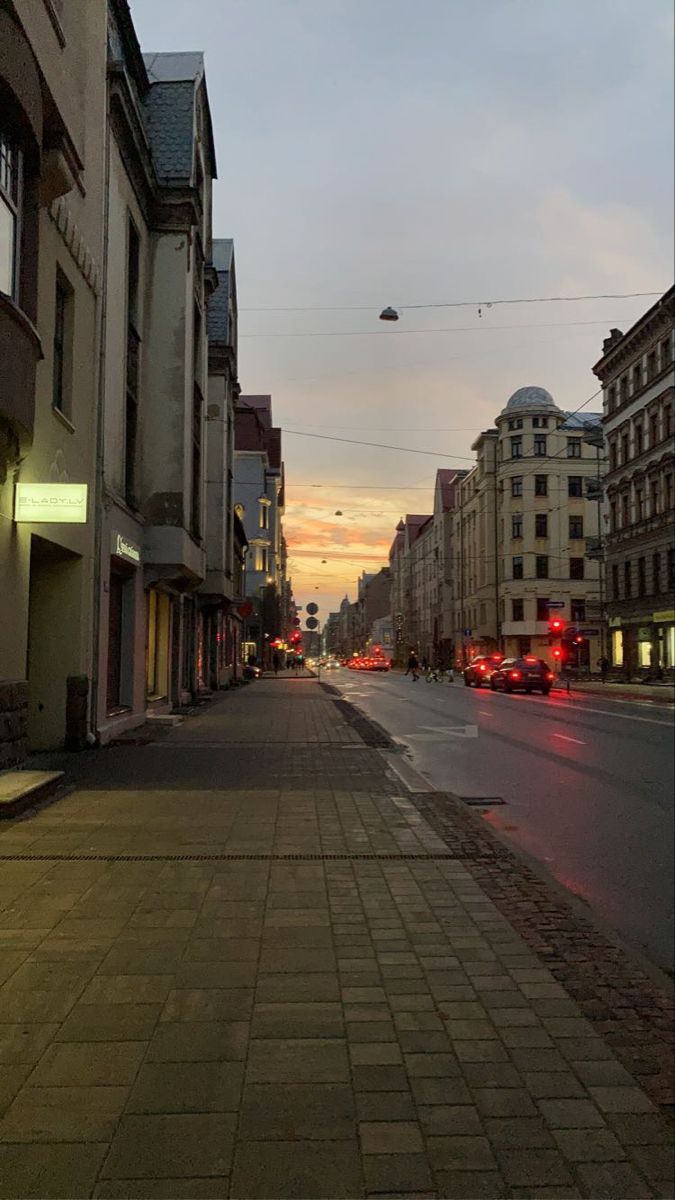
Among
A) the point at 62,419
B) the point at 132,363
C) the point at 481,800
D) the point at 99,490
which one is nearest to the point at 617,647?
the point at 132,363

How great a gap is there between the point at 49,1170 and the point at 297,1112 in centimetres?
79

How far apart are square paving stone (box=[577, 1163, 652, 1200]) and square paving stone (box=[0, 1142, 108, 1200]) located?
1.44 meters

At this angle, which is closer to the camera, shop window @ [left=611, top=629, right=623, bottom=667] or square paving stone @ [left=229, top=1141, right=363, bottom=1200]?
square paving stone @ [left=229, top=1141, right=363, bottom=1200]

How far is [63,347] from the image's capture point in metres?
12.3

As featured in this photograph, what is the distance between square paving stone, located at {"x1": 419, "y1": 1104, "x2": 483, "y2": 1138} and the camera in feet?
9.46

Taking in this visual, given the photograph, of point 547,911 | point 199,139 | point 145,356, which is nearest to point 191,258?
point 145,356

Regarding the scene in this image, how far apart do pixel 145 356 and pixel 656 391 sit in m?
33.2

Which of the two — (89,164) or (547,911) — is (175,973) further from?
(89,164)

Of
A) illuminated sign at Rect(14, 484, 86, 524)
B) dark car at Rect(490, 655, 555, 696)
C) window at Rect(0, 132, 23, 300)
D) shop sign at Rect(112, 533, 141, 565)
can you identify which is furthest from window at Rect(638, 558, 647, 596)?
window at Rect(0, 132, 23, 300)

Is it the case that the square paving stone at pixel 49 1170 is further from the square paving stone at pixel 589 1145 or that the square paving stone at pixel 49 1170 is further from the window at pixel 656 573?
the window at pixel 656 573

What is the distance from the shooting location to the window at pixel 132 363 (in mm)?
16859

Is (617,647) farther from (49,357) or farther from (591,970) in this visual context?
(591,970)

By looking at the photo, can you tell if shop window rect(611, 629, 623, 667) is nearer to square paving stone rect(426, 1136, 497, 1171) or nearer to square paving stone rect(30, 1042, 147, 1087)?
square paving stone rect(30, 1042, 147, 1087)

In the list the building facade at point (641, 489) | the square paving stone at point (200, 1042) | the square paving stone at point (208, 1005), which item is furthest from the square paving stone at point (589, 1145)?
the building facade at point (641, 489)
